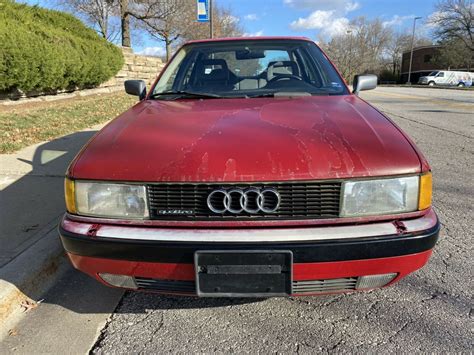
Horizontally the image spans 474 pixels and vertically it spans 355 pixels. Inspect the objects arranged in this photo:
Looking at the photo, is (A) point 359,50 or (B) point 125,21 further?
(A) point 359,50

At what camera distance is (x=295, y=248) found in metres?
1.78

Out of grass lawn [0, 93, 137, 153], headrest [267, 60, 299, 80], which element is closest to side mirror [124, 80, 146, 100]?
headrest [267, 60, 299, 80]

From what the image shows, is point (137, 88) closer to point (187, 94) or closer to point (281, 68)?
point (187, 94)

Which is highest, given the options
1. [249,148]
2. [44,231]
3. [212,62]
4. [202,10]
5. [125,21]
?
[125,21]

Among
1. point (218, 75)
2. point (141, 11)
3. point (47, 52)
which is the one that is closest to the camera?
point (218, 75)

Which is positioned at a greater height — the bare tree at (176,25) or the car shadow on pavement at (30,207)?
the bare tree at (176,25)

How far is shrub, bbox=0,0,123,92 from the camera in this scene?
8.28m

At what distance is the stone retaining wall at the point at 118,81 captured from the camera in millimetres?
9459

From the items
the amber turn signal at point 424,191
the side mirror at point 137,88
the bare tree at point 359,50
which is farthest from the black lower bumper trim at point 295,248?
the bare tree at point 359,50

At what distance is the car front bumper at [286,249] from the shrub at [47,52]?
25.0ft

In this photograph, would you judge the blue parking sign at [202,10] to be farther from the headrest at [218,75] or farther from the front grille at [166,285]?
the front grille at [166,285]

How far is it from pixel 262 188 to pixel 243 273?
0.39 metres

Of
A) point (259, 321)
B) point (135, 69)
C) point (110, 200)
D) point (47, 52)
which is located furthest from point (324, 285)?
point (135, 69)

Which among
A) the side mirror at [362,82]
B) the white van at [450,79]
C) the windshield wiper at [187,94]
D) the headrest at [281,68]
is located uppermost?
the headrest at [281,68]
